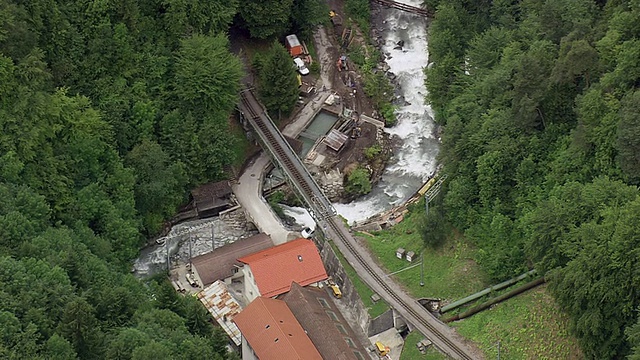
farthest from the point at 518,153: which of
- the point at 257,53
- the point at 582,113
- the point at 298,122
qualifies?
the point at 257,53

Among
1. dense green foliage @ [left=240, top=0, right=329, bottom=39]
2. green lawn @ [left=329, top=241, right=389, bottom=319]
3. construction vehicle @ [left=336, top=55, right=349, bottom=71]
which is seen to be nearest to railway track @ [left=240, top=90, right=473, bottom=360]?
green lawn @ [left=329, top=241, right=389, bottom=319]

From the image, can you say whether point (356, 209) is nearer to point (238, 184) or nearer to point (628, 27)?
point (238, 184)

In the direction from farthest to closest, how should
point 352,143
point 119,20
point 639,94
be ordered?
point 352,143
point 119,20
point 639,94

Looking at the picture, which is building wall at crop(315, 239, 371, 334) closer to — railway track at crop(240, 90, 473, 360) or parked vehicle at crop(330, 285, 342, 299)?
parked vehicle at crop(330, 285, 342, 299)

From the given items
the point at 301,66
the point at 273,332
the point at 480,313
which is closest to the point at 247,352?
the point at 273,332

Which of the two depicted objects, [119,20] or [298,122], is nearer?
[119,20]

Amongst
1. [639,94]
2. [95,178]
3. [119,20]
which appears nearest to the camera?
[639,94]
